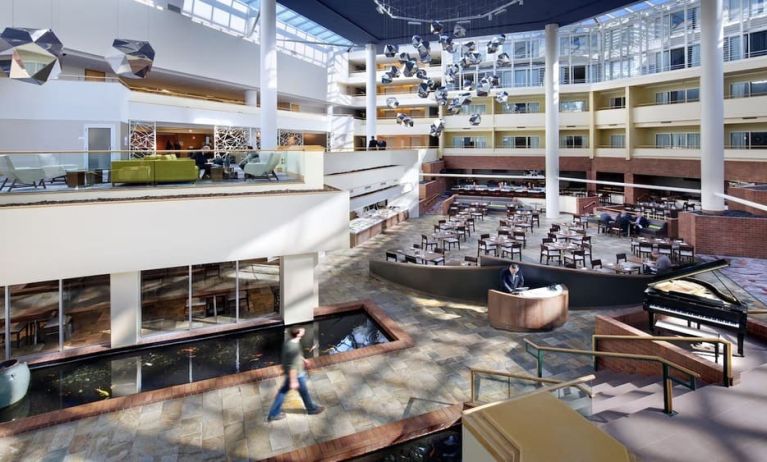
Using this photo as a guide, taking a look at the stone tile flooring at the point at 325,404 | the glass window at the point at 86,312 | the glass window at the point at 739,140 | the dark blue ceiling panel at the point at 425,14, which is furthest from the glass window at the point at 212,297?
the glass window at the point at 739,140

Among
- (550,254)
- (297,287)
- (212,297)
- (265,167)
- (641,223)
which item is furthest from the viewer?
(641,223)

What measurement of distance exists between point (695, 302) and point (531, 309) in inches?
115

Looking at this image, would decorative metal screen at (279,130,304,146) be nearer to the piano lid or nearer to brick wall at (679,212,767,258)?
brick wall at (679,212,767,258)

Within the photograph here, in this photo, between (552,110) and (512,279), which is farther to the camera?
→ (552,110)

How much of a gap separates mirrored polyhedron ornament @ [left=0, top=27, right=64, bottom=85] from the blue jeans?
9.00 metres

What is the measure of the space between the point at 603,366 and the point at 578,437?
6.43 m

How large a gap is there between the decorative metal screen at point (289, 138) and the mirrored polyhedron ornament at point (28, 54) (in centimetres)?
1573

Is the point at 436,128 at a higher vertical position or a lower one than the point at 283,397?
higher

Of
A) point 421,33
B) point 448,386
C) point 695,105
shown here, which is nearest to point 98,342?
point 448,386

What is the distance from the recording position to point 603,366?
762 centimetres

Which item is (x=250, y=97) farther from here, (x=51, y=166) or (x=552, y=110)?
(x=51, y=166)

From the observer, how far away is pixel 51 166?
8336mm

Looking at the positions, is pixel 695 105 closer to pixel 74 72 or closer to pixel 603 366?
pixel 603 366

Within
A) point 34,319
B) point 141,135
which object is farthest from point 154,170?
point 141,135
